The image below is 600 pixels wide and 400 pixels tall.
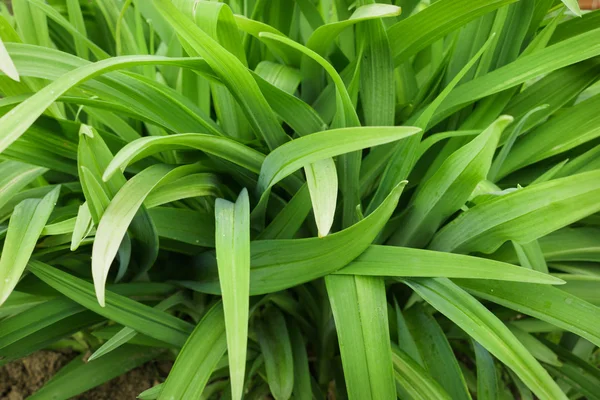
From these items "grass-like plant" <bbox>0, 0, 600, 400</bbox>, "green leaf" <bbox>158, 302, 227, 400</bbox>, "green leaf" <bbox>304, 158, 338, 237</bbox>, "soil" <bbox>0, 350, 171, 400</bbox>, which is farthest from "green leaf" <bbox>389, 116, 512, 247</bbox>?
"soil" <bbox>0, 350, 171, 400</bbox>

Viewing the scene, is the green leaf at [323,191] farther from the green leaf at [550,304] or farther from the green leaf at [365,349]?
the green leaf at [550,304]

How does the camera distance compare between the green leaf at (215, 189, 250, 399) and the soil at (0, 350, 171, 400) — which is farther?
the soil at (0, 350, 171, 400)

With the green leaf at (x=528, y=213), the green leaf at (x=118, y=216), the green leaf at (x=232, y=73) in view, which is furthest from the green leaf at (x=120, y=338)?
the green leaf at (x=528, y=213)

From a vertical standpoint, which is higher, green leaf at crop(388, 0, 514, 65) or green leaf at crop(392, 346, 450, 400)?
green leaf at crop(388, 0, 514, 65)

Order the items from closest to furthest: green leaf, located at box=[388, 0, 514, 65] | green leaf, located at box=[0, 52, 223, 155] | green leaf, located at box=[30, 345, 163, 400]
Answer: green leaf, located at box=[0, 52, 223, 155] < green leaf, located at box=[388, 0, 514, 65] < green leaf, located at box=[30, 345, 163, 400]

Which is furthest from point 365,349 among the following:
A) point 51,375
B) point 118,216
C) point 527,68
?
point 51,375

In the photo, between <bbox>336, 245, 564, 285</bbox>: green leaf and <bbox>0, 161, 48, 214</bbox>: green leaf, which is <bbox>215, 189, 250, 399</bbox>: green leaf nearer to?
<bbox>336, 245, 564, 285</bbox>: green leaf

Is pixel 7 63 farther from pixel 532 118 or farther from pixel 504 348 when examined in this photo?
pixel 532 118
